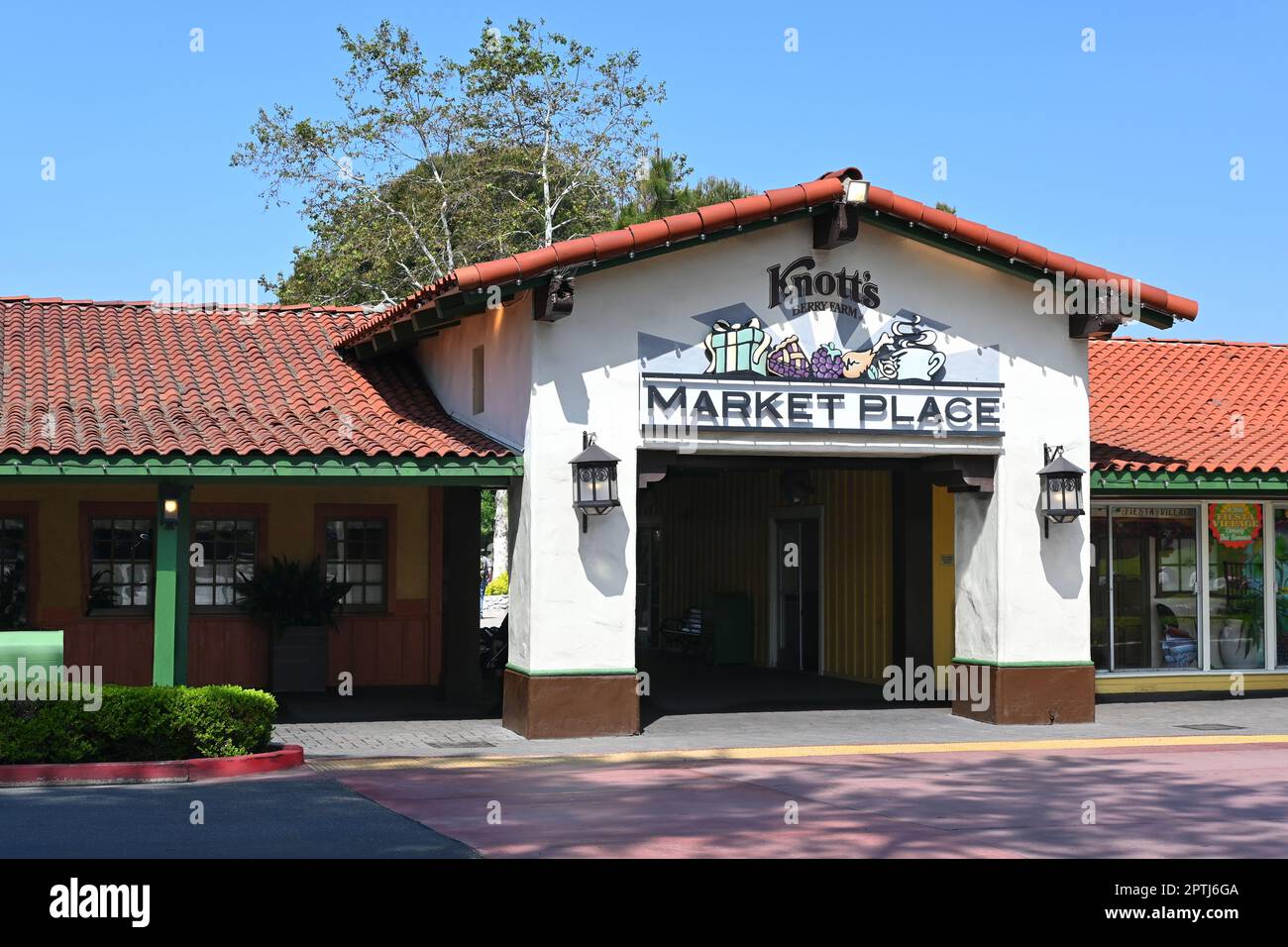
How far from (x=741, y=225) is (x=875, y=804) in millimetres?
6734

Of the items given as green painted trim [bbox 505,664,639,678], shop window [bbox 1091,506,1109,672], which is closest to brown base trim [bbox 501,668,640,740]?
green painted trim [bbox 505,664,639,678]

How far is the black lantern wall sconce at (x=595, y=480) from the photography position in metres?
15.1

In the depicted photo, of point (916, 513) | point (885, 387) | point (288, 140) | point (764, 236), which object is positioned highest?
point (288, 140)

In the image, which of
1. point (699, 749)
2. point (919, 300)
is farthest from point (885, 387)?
point (699, 749)

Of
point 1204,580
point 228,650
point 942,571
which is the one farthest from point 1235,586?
point 228,650

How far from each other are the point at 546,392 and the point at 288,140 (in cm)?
2356

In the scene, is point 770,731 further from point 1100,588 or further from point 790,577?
point 790,577

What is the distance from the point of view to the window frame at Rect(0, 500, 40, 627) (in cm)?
1838

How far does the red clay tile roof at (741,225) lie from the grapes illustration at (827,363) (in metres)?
1.50

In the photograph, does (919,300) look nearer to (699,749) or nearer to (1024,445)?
(1024,445)

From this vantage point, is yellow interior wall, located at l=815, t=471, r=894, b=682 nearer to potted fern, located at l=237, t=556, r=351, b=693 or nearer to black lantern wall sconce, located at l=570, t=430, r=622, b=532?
black lantern wall sconce, located at l=570, t=430, r=622, b=532

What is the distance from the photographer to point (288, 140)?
120 ft

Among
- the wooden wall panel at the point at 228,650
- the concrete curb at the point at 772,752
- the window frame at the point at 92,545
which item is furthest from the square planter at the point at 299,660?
the concrete curb at the point at 772,752
